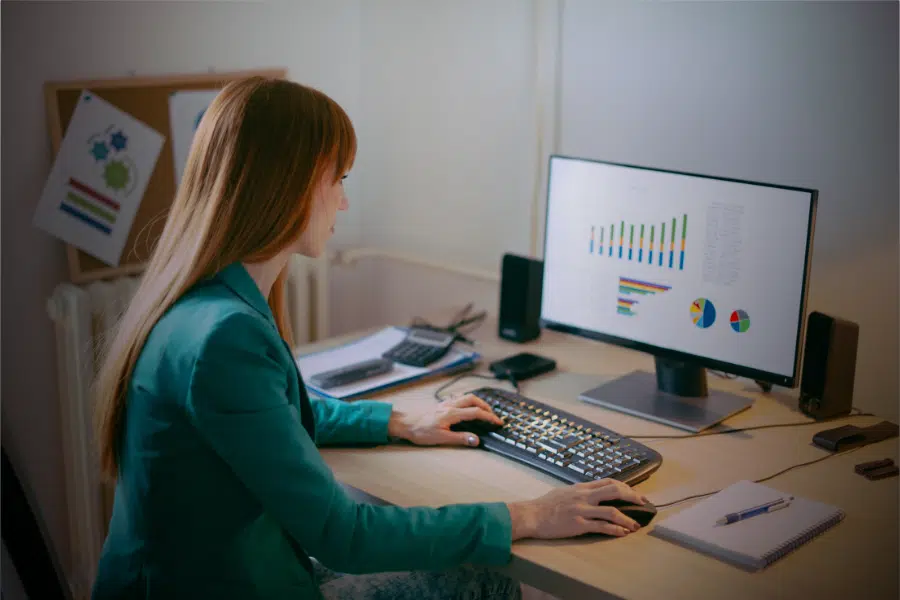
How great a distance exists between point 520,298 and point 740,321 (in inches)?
21.7

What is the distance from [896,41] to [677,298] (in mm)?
592

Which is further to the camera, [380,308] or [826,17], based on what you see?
[380,308]

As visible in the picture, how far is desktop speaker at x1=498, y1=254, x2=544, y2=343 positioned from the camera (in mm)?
2062

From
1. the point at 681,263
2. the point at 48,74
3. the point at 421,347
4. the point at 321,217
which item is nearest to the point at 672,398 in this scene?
the point at 681,263

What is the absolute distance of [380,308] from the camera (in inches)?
109

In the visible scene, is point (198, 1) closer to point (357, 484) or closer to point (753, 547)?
point (357, 484)

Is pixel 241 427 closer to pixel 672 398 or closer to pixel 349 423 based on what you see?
pixel 349 423

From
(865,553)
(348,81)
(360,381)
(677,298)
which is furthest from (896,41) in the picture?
(348,81)

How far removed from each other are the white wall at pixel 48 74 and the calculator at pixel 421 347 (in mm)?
742

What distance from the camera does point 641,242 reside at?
5.65ft

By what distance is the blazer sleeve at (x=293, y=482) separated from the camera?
1.17 m

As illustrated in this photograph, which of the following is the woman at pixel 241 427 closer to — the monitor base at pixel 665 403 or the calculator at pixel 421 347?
the monitor base at pixel 665 403

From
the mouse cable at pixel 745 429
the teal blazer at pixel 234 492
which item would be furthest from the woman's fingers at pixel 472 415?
the teal blazer at pixel 234 492

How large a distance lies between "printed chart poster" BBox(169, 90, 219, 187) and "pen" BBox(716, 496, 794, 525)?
1.43 meters
